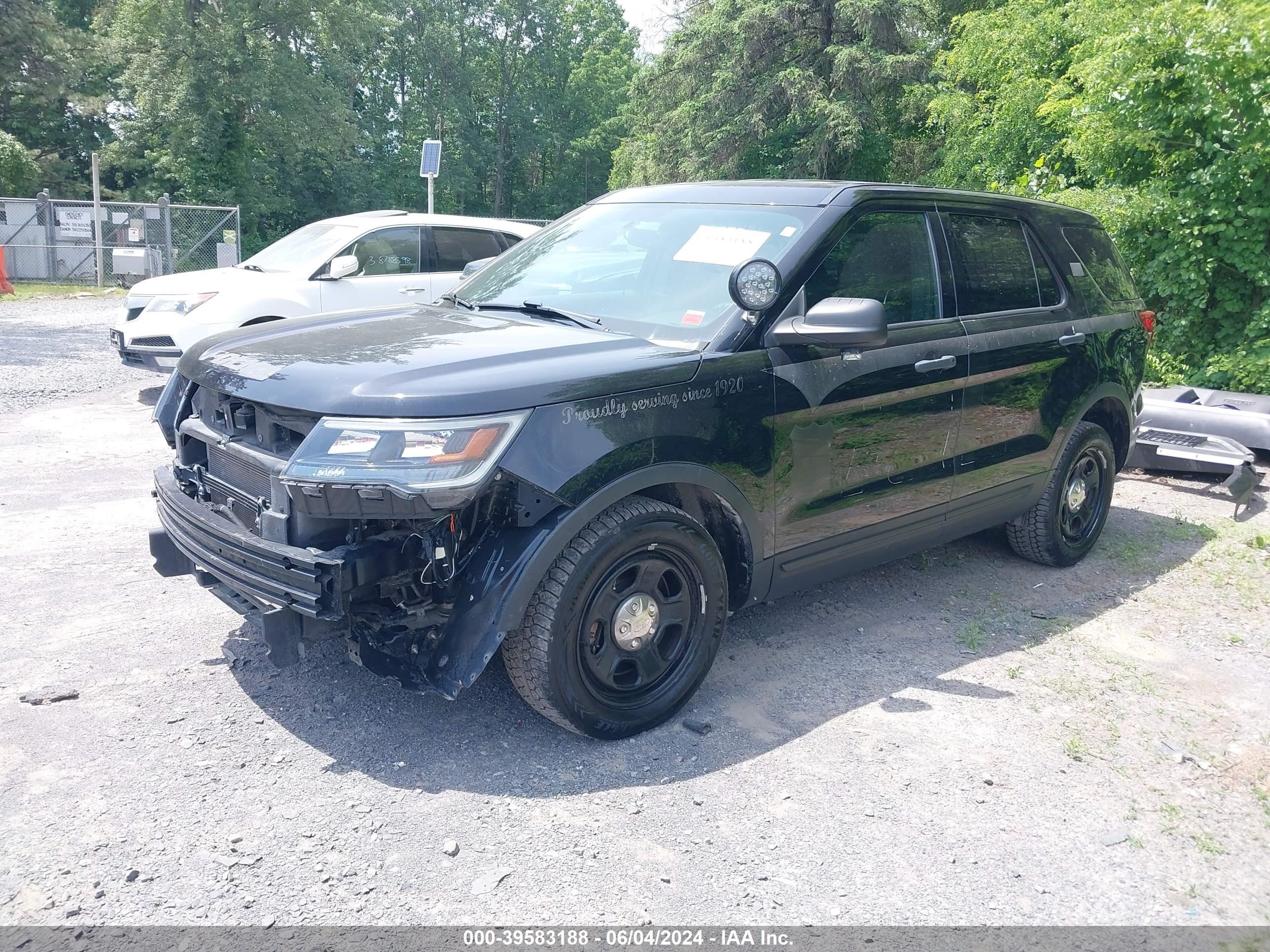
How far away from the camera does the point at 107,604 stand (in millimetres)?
4617

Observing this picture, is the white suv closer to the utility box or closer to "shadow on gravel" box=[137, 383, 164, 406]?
"shadow on gravel" box=[137, 383, 164, 406]

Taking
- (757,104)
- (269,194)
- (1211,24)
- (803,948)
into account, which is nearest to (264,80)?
(269,194)

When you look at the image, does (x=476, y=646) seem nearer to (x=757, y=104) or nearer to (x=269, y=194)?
(x=757, y=104)

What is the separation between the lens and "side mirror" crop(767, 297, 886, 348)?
371cm

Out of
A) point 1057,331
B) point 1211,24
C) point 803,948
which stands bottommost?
point 803,948

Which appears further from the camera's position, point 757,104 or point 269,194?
point 269,194

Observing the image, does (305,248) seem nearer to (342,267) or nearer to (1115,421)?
(342,267)

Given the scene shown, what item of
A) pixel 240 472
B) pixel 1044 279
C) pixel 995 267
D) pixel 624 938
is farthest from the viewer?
pixel 1044 279

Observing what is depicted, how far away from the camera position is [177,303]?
929 cm

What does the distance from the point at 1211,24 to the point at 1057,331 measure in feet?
16.8

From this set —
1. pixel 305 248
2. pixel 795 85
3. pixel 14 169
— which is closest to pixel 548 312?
pixel 305 248

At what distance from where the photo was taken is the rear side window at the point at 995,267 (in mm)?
4805

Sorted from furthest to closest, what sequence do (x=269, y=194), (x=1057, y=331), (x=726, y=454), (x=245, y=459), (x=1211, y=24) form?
(x=269, y=194) → (x=1211, y=24) → (x=1057, y=331) → (x=726, y=454) → (x=245, y=459)

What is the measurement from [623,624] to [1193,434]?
5877 mm
